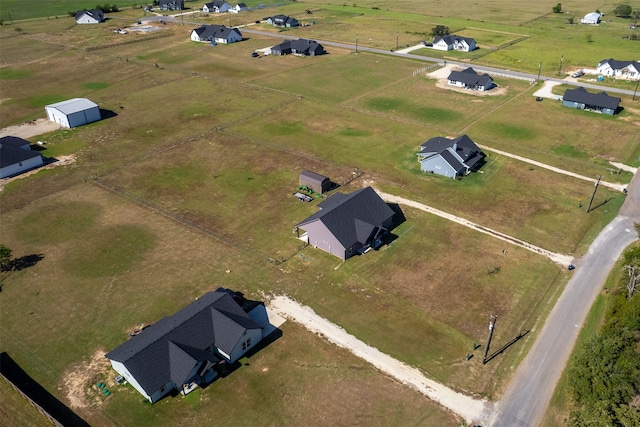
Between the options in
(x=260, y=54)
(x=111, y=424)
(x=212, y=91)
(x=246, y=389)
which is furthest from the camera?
(x=260, y=54)

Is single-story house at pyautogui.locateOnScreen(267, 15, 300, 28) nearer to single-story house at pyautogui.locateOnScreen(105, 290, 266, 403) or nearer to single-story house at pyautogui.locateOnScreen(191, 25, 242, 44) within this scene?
single-story house at pyautogui.locateOnScreen(191, 25, 242, 44)

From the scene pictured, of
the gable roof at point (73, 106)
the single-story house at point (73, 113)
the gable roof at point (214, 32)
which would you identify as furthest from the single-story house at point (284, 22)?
the single-story house at point (73, 113)

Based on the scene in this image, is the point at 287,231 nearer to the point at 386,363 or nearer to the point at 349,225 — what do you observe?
the point at 349,225

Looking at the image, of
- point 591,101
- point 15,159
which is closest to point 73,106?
point 15,159

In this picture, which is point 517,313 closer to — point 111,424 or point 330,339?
point 330,339

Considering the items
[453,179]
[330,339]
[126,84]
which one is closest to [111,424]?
[330,339]
